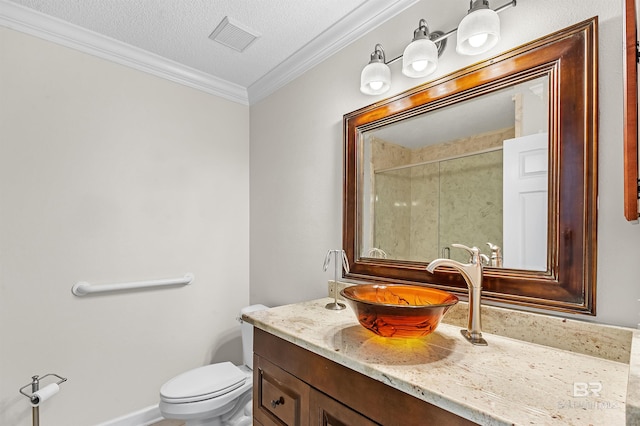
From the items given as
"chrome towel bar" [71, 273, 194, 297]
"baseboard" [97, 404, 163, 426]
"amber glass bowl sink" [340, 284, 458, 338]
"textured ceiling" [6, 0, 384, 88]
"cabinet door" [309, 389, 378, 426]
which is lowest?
"baseboard" [97, 404, 163, 426]

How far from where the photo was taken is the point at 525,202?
1.06 m

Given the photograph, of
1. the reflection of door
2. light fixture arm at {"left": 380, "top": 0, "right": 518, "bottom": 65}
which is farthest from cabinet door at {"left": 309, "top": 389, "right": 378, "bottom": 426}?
light fixture arm at {"left": 380, "top": 0, "right": 518, "bottom": 65}

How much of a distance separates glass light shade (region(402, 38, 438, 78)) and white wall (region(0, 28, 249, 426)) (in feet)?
5.37

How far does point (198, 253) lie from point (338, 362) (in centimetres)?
165

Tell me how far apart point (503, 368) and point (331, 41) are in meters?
1.76

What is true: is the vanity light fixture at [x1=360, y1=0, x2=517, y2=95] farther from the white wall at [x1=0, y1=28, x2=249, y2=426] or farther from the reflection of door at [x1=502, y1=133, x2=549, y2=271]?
the white wall at [x1=0, y1=28, x2=249, y2=426]

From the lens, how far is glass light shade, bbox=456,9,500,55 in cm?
105

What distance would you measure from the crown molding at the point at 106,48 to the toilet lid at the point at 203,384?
6.37ft

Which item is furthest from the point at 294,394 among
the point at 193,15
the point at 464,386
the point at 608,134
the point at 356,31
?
the point at 193,15

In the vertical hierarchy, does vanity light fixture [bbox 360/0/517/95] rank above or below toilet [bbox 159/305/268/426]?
above

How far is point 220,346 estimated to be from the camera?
2.34 metres

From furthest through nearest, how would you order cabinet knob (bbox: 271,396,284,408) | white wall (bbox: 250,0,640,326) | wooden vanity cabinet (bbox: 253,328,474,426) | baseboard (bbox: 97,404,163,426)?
baseboard (bbox: 97,404,163,426) → cabinet knob (bbox: 271,396,284,408) → white wall (bbox: 250,0,640,326) → wooden vanity cabinet (bbox: 253,328,474,426)

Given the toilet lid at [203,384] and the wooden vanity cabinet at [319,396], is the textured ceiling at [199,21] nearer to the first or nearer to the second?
the wooden vanity cabinet at [319,396]

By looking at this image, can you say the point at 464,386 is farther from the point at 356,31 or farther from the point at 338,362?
the point at 356,31
